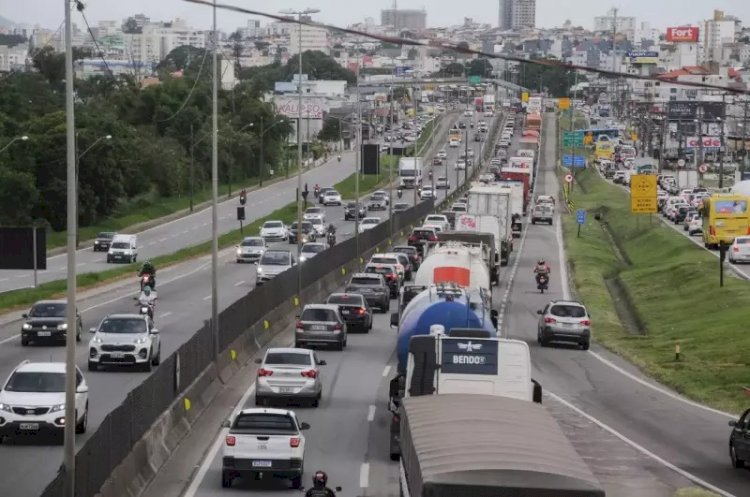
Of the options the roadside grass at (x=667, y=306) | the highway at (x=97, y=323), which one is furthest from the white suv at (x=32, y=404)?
the roadside grass at (x=667, y=306)

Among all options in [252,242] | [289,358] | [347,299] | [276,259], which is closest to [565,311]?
[347,299]

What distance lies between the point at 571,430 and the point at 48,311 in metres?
18.5

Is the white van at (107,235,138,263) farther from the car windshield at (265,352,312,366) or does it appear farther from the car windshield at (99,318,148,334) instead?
the car windshield at (265,352,312,366)

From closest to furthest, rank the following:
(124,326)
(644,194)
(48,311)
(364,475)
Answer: (364,475) < (124,326) < (48,311) < (644,194)

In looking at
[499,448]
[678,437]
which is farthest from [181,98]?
[499,448]

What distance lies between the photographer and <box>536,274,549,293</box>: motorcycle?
71.8 m

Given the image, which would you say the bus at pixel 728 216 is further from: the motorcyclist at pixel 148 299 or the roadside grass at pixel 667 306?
the motorcyclist at pixel 148 299

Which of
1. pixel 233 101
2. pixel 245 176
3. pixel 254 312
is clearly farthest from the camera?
pixel 233 101

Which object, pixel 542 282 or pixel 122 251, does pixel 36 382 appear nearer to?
pixel 542 282

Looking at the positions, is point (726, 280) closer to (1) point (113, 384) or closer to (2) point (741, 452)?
(1) point (113, 384)

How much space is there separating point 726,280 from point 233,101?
107 meters

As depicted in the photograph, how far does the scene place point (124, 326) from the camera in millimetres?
Answer: 42438

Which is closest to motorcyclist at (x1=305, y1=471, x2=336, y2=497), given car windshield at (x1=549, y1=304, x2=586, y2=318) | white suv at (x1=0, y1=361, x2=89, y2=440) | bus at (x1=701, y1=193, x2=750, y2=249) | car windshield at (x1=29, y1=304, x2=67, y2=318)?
white suv at (x1=0, y1=361, x2=89, y2=440)

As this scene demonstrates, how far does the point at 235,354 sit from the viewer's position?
143 ft
